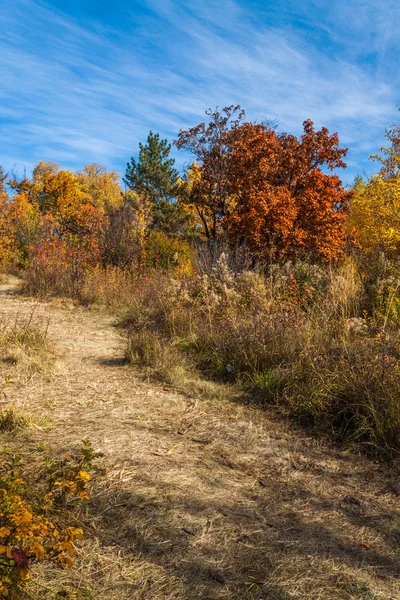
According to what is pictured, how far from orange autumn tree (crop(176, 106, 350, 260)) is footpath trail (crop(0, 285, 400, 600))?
1169cm

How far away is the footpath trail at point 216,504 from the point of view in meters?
2.14

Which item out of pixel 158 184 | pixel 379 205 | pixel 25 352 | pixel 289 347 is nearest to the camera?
pixel 289 347

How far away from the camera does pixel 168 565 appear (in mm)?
2215

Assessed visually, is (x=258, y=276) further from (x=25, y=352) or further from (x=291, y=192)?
(x=291, y=192)

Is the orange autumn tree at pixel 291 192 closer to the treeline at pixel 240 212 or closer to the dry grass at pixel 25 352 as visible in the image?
the treeline at pixel 240 212

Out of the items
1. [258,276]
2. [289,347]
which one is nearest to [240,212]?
[258,276]

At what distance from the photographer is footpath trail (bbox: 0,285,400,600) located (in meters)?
2.14

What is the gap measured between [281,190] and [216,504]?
47.4 ft

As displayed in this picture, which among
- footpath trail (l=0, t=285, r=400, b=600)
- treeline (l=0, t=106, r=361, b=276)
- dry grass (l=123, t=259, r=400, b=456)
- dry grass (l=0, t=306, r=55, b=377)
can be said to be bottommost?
footpath trail (l=0, t=285, r=400, b=600)

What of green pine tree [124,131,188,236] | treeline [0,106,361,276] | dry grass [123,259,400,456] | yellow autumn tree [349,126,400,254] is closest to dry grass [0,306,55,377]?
dry grass [123,259,400,456]

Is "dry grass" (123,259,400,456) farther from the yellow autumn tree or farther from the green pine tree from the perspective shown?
the green pine tree

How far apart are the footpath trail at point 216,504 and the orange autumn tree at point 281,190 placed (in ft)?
38.4

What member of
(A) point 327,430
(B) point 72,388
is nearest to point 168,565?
(A) point 327,430

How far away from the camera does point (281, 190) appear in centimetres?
1599
